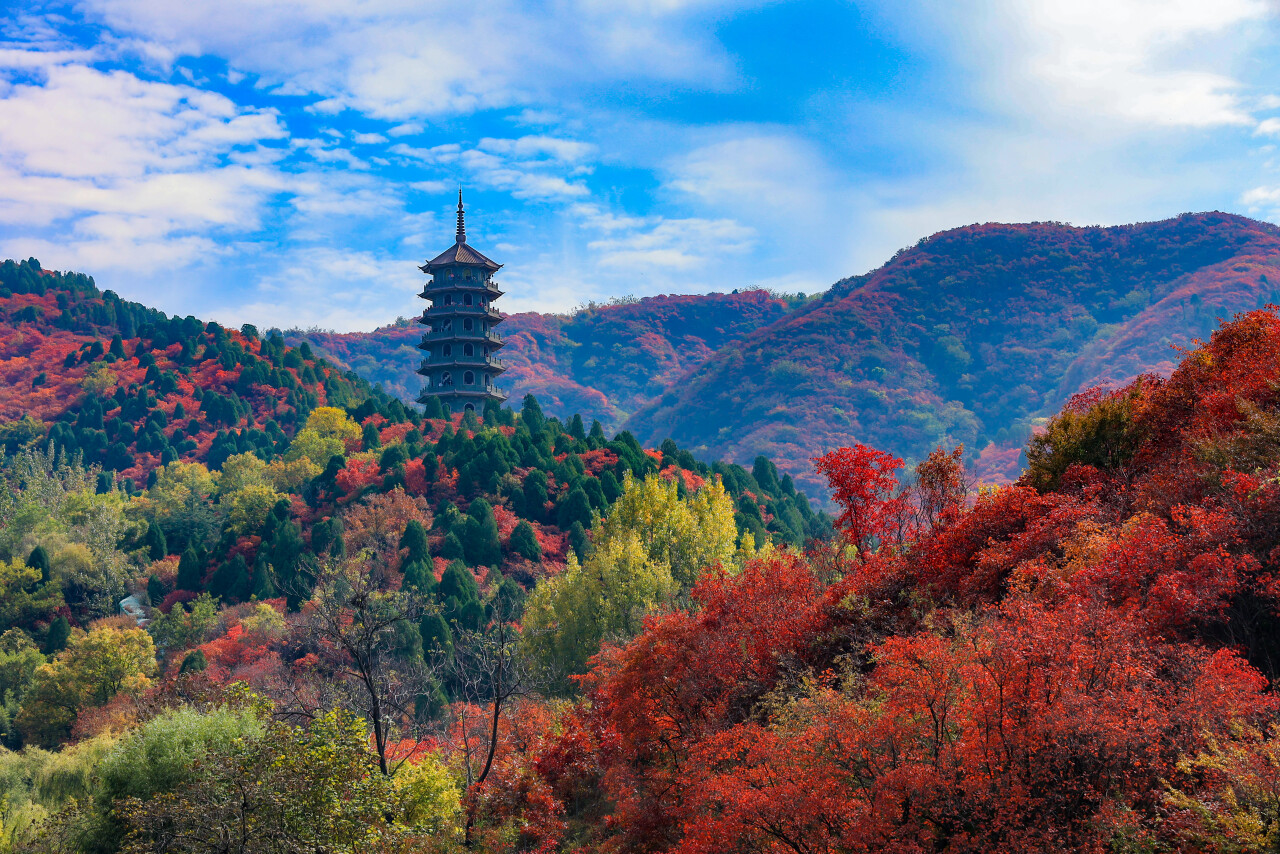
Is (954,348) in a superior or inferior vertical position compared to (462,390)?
superior

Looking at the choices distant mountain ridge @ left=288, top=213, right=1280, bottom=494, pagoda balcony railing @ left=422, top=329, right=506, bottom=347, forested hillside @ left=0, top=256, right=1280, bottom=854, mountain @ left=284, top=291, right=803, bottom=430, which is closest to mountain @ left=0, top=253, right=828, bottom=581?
forested hillside @ left=0, top=256, right=1280, bottom=854

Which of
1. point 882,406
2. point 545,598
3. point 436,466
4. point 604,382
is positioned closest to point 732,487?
point 436,466

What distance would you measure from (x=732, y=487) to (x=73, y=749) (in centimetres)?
3768

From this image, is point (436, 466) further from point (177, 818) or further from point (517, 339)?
point (517, 339)

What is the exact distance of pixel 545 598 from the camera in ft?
116

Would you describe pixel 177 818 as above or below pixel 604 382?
below

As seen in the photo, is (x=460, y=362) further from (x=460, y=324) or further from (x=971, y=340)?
(x=971, y=340)

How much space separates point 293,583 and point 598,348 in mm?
108807

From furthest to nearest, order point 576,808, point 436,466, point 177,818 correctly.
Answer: point 436,466, point 576,808, point 177,818

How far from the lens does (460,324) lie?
6288cm

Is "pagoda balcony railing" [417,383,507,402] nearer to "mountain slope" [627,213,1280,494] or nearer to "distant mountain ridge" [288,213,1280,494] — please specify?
"mountain slope" [627,213,1280,494]

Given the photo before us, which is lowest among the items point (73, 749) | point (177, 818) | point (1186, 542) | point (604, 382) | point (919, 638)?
point (73, 749)

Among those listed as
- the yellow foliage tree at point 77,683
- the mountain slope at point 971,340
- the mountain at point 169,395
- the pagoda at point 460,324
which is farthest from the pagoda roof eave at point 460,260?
the mountain slope at point 971,340

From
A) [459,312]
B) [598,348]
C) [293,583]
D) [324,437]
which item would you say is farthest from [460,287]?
[598,348]
